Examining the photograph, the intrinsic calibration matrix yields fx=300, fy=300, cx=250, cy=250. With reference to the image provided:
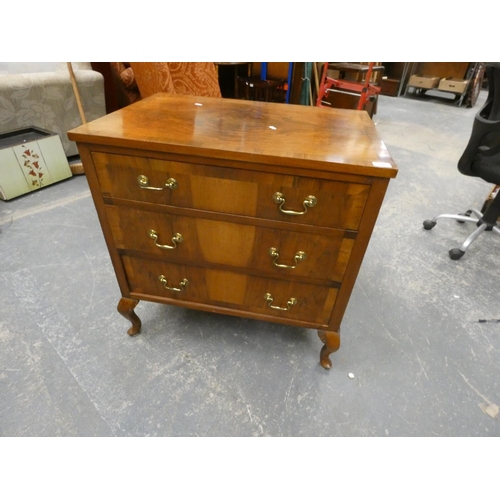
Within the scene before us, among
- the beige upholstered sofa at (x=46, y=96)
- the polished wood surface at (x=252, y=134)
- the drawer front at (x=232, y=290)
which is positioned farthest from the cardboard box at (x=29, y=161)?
the drawer front at (x=232, y=290)

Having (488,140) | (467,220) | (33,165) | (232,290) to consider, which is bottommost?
(467,220)

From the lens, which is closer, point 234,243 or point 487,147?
point 234,243

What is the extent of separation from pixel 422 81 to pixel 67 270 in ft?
23.7

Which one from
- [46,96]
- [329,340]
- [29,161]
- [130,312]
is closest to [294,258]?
[329,340]

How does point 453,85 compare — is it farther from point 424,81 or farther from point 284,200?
point 284,200

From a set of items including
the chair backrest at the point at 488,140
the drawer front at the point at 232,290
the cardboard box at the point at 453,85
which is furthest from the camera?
the cardboard box at the point at 453,85

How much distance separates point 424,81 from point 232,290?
23.2 ft

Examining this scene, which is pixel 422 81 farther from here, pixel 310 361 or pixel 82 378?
pixel 82 378

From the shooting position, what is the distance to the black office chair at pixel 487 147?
1504 mm

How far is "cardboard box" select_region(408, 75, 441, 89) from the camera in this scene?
5992 millimetres

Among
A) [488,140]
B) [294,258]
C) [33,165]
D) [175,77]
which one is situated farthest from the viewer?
[33,165]

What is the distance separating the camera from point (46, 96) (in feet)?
7.38

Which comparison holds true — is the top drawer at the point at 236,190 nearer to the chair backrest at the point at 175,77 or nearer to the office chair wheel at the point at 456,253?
the chair backrest at the point at 175,77

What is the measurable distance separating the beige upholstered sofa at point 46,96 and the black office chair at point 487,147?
268 cm
